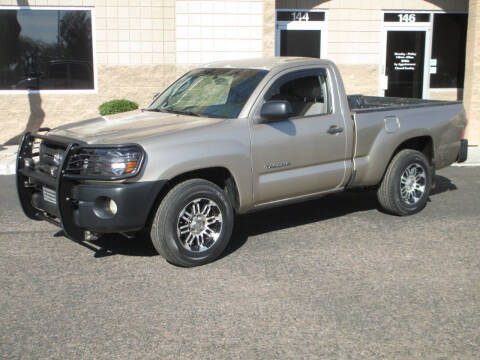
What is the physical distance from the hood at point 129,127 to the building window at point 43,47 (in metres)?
7.80

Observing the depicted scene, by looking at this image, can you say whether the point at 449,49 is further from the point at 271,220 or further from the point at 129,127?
the point at 129,127

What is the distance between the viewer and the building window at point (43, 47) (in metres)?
13.5

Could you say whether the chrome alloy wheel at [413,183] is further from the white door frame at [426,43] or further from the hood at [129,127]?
the white door frame at [426,43]

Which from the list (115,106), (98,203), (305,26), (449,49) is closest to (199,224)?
(98,203)

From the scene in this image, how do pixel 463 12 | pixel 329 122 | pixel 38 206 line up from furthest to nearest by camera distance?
1. pixel 463 12
2. pixel 329 122
3. pixel 38 206

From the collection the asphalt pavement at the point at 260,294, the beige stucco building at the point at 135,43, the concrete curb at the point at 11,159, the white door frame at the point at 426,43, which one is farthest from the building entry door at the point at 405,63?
the asphalt pavement at the point at 260,294

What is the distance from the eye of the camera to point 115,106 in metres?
13.0

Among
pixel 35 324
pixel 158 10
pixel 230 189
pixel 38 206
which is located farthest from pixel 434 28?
pixel 35 324

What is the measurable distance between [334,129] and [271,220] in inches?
57.0

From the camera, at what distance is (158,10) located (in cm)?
1379

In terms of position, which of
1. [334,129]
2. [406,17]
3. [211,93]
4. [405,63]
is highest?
[406,17]

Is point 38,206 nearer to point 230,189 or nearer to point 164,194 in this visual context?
point 164,194

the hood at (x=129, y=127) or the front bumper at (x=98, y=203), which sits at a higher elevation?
the hood at (x=129, y=127)

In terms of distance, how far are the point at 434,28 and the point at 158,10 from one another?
21.9ft
